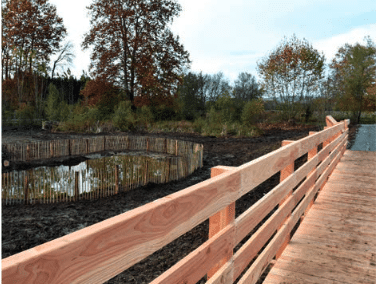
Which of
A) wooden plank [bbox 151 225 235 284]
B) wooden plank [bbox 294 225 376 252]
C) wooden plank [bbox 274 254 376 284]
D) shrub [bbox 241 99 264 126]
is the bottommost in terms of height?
wooden plank [bbox 274 254 376 284]

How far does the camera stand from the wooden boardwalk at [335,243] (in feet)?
8.82

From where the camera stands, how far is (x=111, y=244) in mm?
1025

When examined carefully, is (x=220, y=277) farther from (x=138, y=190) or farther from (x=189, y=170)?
(x=189, y=170)

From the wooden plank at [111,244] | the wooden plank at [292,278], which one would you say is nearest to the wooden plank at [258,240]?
the wooden plank at [292,278]

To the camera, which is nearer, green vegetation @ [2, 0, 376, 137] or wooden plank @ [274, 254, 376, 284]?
wooden plank @ [274, 254, 376, 284]

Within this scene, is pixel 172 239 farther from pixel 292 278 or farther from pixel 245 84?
pixel 245 84

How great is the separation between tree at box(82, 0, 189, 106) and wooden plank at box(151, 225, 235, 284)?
22.1 meters

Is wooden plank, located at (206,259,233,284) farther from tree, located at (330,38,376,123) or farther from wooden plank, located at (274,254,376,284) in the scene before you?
tree, located at (330,38,376,123)

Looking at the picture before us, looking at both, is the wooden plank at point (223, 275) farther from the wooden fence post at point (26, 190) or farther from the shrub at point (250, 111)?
the shrub at point (250, 111)

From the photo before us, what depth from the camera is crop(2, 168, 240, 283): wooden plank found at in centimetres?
82

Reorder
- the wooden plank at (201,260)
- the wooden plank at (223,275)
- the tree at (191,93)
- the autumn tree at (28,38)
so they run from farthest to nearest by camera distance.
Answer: the tree at (191,93) → the autumn tree at (28,38) → the wooden plank at (223,275) → the wooden plank at (201,260)

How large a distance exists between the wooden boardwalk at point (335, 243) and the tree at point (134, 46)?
64.6 ft

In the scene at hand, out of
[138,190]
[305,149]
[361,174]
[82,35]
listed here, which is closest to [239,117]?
[82,35]

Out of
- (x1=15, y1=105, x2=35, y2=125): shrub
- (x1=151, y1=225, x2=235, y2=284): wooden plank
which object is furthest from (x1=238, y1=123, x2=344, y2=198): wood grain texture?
(x1=15, y1=105, x2=35, y2=125): shrub
